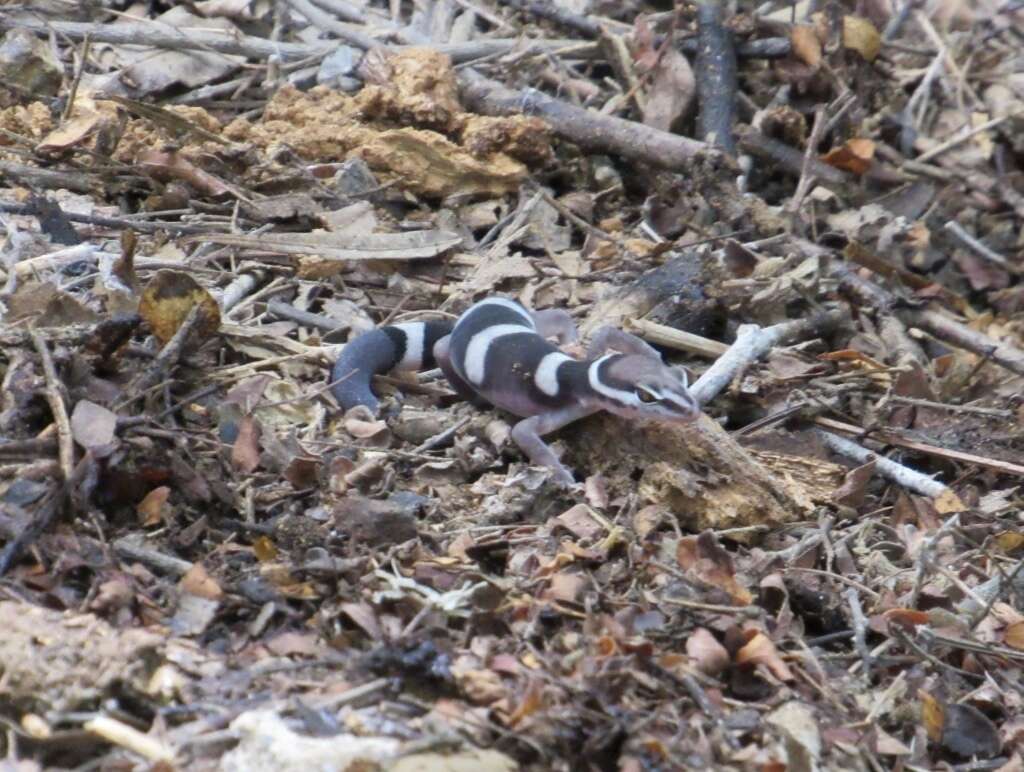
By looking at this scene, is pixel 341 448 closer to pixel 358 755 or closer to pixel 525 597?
pixel 525 597

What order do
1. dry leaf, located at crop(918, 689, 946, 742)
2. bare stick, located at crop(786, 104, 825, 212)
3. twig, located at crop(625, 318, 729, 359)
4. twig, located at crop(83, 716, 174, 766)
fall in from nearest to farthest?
1. twig, located at crop(83, 716, 174, 766)
2. dry leaf, located at crop(918, 689, 946, 742)
3. twig, located at crop(625, 318, 729, 359)
4. bare stick, located at crop(786, 104, 825, 212)

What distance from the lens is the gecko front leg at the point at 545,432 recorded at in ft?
15.8

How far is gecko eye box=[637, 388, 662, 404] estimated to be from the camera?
15.5 feet

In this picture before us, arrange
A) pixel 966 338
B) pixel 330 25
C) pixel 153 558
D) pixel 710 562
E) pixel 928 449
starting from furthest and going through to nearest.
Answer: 1. pixel 330 25
2. pixel 966 338
3. pixel 928 449
4. pixel 710 562
5. pixel 153 558

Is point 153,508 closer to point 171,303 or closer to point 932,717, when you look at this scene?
point 171,303

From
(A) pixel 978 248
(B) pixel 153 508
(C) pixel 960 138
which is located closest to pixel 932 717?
(B) pixel 153 508

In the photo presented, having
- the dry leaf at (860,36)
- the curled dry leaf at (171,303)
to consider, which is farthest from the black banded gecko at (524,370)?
the dry leaf at (860,36)

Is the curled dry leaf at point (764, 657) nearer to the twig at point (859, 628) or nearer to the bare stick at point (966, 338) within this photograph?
the twig at point (859, 628)

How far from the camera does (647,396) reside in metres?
4.75

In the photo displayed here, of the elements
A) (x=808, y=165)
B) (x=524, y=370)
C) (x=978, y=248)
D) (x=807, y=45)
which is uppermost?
(x=807, y=45)

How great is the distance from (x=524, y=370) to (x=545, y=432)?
26cm

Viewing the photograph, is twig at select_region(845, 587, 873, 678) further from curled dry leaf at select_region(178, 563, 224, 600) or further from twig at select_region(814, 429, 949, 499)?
curled dry leaf at select_region(178, 563, 224, 600)

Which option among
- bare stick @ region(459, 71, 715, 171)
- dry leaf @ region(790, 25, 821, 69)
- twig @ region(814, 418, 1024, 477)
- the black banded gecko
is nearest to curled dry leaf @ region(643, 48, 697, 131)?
bare stick @ region(459, 71, 715, 171)

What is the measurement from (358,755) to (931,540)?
220 centimetres
